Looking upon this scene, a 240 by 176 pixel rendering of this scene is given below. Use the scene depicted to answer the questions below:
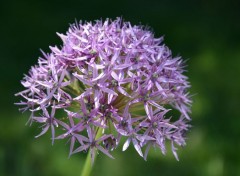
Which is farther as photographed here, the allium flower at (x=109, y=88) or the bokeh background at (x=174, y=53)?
the bokeh background at (x=174, y=53)

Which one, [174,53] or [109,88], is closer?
[109,88]

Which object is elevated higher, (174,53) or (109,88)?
(174,53)

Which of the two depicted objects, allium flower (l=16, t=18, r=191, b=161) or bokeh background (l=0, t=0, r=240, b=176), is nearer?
allium flower (l=16, t=18, r=191, b=161)

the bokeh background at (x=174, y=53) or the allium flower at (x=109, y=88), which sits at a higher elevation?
the bokeh background at (x=174, y=53)

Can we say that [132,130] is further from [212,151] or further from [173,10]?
[173,10]
